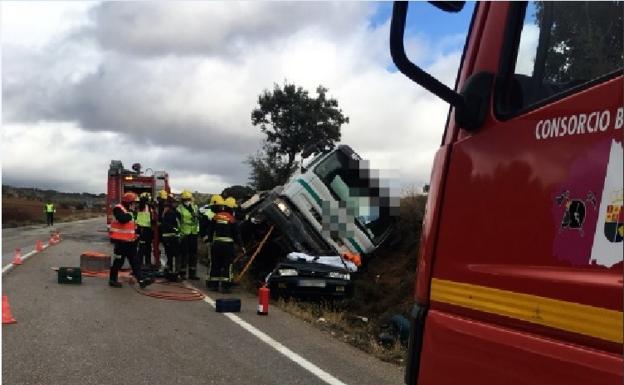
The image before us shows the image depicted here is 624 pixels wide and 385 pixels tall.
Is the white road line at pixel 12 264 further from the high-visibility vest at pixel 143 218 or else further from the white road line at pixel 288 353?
the white road line at pixel 288 353

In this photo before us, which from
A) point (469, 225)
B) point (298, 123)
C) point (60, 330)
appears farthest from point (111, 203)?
point (469, 225)

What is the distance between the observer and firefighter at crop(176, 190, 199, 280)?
12.7 metres

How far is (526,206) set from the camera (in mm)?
1901

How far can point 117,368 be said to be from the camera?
18.0ft

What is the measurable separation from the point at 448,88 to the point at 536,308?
757mm

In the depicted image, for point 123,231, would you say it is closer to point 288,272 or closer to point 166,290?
point 166,290

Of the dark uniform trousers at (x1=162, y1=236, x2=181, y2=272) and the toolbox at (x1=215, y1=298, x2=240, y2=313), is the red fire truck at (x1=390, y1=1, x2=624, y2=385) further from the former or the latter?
the dark uniform trousers at (x1=162, y1=236, x2=181, y2=272)

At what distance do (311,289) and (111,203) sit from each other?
14.9 meters

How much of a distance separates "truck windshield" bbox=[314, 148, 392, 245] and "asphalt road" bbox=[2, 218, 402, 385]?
3.12 m

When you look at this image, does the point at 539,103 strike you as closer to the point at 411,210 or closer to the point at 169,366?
the point at 169,366

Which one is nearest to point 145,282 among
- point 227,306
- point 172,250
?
→ point 172,250

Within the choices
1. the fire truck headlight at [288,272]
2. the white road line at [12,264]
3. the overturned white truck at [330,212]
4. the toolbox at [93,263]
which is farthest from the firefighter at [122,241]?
the white road line at [12,264]

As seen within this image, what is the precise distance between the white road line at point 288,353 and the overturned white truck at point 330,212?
2953mm

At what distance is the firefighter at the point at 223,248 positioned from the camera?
11141 mm
